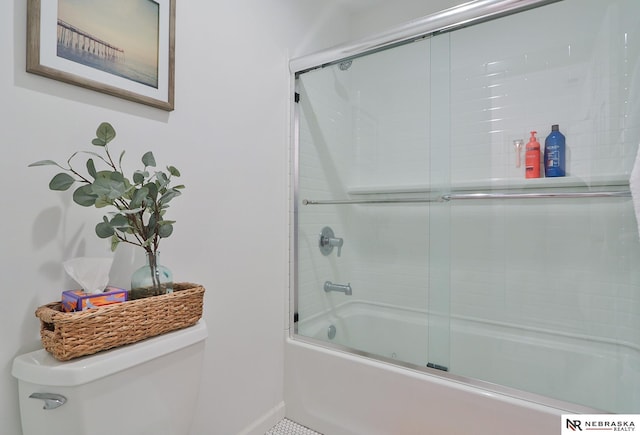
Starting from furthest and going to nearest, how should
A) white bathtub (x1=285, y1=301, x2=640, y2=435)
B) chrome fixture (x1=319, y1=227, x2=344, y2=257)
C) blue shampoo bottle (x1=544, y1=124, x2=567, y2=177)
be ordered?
chrome fixture (x1=319, y1=227, x2=344, y2=257)
blue shampoo bottle (x1=544, y1=124, x2=567, y2=177)
white bathtub (x1=285, y1=301, x2=640, y2=435)

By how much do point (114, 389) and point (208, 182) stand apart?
0.76 metres

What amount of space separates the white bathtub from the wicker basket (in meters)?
0.86

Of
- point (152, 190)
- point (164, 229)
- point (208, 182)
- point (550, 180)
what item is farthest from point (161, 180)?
point (550, 180)

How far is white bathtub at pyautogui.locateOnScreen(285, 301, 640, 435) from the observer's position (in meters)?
1.22

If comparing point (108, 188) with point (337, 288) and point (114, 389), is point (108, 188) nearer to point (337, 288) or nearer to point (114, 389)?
point (114, 389)

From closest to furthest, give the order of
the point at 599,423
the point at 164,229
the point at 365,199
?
the point at 164,229 < the point at 599,423 < the point at 365,199

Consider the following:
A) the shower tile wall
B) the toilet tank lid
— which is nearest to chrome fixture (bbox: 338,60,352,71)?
the shower tile wall

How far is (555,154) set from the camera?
5.57 feet

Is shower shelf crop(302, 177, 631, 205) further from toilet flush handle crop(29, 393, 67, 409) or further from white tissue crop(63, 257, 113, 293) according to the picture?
toilet flush handle crop(29, 393, 67, 409)

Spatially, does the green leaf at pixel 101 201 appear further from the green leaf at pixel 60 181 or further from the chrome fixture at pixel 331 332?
the chrome fixture at pixel 331 332

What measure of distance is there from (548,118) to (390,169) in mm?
836

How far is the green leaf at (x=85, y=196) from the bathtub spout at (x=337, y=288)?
1312mm

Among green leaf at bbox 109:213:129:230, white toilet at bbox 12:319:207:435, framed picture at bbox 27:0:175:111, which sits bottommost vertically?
white toilet at bbox 12:319:207:435

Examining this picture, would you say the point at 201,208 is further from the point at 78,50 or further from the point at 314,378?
the point at 314,378
